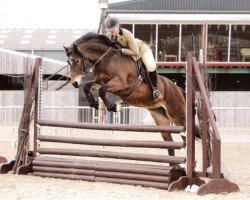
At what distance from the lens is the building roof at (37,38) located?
143 feet

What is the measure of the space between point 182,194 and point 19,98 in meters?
21.4

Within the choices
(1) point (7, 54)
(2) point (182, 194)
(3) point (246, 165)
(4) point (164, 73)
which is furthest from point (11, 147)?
(1) point (7, 54)

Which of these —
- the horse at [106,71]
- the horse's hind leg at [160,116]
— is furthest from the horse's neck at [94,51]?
the horse's hind leg at [160,116]

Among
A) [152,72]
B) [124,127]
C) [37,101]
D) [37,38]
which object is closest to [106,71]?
[152,72]

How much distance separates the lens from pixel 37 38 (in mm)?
48375

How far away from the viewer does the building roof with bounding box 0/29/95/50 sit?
43656 millimetres

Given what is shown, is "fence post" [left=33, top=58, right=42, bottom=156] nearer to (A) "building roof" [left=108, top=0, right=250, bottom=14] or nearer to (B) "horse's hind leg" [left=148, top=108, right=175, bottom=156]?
(B) "horse's hind leg" [left=148, top=108, right=175, bottom=156]

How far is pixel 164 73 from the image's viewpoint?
26766mm

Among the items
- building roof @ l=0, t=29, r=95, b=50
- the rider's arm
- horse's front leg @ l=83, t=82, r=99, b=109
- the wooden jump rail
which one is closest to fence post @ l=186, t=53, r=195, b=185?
the wooden jump rail

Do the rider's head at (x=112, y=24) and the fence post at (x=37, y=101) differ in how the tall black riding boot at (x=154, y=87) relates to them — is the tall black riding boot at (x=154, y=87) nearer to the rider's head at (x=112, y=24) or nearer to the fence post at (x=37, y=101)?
the rider's head at (x=112, y=24)

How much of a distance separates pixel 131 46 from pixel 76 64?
77 cm

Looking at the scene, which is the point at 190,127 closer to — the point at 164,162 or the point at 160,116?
the point at 164,162

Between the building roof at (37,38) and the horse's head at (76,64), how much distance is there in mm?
33746

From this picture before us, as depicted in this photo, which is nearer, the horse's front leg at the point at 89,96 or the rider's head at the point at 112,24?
the horse's front leg at the point at 89,96
